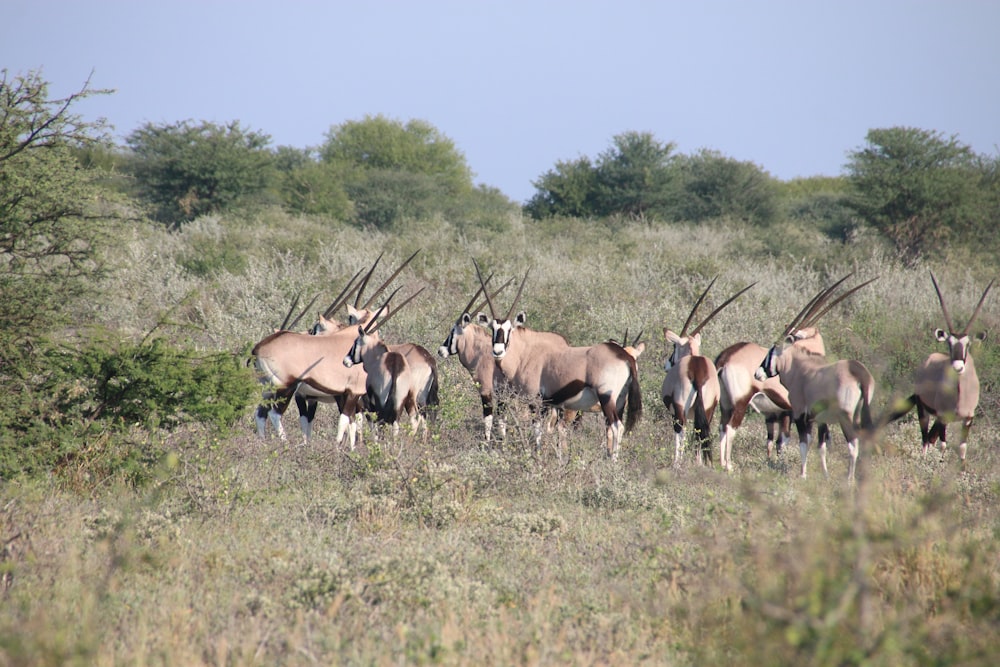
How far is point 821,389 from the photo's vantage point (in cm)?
874

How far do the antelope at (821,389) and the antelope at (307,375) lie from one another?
433 cm

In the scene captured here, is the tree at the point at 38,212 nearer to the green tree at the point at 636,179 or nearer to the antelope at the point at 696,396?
the antelope at the point at 696,396

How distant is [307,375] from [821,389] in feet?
17.1

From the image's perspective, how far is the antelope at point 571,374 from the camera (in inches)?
363

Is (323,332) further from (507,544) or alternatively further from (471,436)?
(507,544)

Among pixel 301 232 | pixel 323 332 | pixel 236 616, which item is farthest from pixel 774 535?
pixel 301 232

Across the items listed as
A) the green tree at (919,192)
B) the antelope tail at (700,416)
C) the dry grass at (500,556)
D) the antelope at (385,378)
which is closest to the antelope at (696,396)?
the antelope tail at (700,416)

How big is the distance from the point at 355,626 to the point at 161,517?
196 centimetres

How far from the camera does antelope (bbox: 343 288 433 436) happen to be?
9.59 metres

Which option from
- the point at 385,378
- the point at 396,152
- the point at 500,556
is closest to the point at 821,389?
the point at 385,378

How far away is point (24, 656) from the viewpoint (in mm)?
3164

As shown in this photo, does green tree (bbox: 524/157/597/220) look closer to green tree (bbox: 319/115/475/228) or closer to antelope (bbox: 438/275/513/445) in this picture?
green tree (bbox: 319/115/475/228)

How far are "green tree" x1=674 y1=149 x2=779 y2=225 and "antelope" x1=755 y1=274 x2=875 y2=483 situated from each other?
1938 cm

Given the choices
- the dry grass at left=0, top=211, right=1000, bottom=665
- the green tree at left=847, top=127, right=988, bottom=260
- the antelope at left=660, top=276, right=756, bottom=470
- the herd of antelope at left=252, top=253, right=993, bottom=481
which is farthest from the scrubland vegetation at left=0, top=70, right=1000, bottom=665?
the green tree at left=847, top=127, right=988, bottom=260
